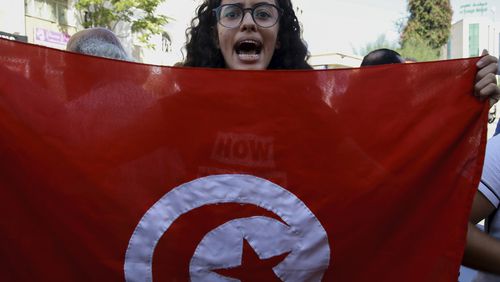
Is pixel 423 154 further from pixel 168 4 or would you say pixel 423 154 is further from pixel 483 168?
pixel 168 4

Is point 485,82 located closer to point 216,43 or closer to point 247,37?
point 247,37

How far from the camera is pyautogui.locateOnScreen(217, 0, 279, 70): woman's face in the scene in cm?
205

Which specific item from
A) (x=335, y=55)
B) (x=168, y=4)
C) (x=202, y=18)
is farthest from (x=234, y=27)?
(x=335, y=55)

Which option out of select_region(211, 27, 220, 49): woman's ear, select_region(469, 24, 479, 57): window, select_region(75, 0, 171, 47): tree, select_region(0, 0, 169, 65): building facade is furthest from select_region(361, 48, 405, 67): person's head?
select_region(469, 24, 479, 57): window

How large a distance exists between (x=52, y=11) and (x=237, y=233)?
15.7 m

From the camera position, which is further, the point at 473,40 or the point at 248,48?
the point at 473,40

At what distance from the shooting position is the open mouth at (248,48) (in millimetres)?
2070

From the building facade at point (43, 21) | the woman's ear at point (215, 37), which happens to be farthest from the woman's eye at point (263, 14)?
the building facade at point (43, 21)

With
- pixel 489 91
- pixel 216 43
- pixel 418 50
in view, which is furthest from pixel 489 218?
pixel 418 50

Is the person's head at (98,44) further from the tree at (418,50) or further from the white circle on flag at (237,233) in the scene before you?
the tree at (418,50)

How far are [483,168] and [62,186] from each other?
140 cm

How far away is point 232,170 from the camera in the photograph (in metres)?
1.68

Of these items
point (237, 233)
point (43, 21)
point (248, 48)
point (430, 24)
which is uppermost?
point (430, 24)

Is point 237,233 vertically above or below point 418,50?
below
